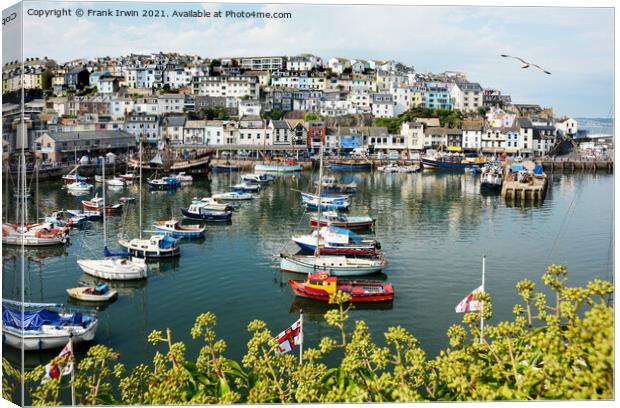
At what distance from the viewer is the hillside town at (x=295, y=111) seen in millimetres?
17375

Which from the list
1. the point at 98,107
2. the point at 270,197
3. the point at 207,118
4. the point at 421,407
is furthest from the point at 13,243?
the point at 207,118

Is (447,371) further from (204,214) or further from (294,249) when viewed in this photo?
(204,214)

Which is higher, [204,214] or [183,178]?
[183,178]

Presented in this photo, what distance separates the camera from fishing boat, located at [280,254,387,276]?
289 inches

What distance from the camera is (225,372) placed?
9.43ft

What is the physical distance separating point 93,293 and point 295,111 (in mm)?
15858

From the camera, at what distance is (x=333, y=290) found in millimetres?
6457

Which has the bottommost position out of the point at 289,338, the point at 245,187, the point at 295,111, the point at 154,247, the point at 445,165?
the point at 154,247

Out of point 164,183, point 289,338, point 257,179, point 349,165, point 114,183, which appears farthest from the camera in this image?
point 349,165

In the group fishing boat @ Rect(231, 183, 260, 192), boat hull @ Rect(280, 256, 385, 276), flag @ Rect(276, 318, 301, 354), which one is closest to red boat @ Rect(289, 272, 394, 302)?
boat hull @ Rect(280, 256, 385, 276)

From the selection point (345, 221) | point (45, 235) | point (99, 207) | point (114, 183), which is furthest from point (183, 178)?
point (45, 235)

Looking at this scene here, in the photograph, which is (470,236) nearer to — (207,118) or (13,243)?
(13,243)

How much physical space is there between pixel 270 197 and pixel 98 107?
6.82 metres

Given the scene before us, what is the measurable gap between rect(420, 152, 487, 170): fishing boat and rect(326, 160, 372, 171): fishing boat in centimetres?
162
